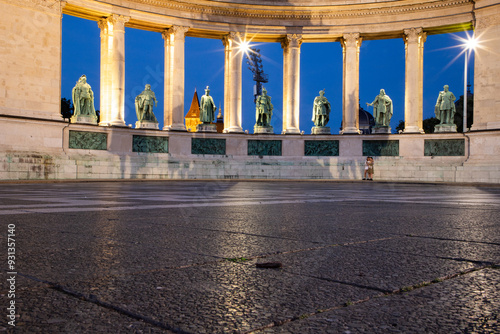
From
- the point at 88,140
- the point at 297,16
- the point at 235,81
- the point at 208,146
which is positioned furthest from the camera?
the point at 297,16

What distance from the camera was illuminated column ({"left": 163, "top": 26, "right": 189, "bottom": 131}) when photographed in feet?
163

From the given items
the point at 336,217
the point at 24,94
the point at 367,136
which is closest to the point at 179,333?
the point at 336,217

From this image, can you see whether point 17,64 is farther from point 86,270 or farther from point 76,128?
point 86,270

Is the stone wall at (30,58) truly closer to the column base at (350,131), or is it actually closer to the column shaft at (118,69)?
the column shaft at (118,69)

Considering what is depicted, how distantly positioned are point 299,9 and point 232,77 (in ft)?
31.8

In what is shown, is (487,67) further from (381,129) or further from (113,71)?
(113,71)

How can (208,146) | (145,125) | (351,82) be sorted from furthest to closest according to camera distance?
1. (351,82)
2. (208,146)
3. (145,125)

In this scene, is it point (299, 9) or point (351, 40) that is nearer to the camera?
point (351, 40)

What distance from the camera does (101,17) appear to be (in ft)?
156

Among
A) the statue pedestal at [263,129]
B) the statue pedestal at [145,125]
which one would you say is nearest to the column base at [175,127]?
the statue pedestal at [145,125]

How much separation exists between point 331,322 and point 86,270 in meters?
2.23

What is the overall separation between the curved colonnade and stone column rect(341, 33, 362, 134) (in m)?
0.10

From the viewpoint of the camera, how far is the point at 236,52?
5181cm

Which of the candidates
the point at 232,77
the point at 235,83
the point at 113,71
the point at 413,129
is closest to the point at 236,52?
the point at 232,77
